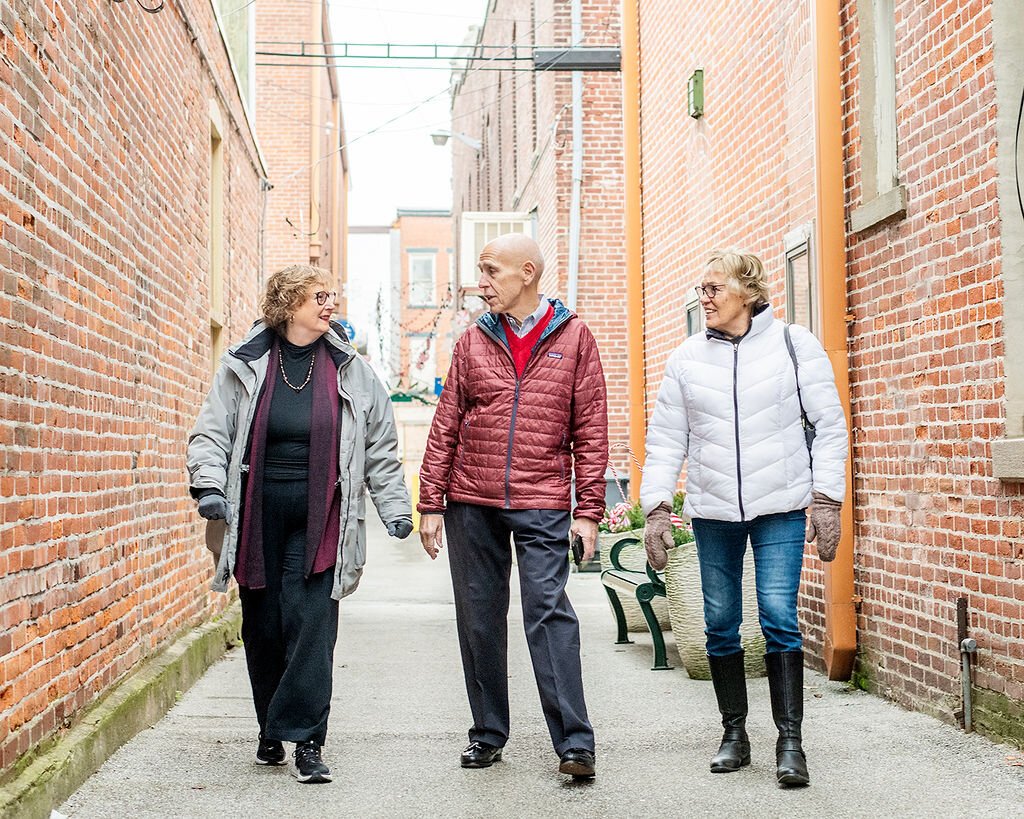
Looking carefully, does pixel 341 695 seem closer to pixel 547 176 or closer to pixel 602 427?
pixel 602 427

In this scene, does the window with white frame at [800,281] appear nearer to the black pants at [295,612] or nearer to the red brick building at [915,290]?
the red brick building at [915,290]

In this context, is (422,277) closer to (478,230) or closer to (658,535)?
(478,230)

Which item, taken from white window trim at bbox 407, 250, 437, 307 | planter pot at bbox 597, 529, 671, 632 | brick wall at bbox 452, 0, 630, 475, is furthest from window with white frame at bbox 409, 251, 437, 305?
planter pot at bbox 597, 529, 671, 632

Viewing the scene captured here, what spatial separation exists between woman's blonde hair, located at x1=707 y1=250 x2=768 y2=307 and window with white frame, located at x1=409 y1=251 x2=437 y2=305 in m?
54.9

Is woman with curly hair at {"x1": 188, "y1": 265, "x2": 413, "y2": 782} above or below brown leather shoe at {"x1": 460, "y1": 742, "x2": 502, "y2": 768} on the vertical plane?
above

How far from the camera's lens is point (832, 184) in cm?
684

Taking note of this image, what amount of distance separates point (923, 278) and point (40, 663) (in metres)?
3.95

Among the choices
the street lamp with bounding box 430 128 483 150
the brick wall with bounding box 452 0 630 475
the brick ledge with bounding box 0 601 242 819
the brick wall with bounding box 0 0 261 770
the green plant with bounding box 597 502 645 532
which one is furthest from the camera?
the street lamp with bounding box 430 128 483 150

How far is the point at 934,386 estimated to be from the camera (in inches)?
227

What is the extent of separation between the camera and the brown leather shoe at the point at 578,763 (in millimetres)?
4770

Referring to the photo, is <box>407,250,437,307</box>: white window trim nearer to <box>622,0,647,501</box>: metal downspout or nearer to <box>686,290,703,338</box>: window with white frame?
<box>622,0,647,501</box>: metal downspout

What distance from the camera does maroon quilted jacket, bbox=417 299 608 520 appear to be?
4.96 m

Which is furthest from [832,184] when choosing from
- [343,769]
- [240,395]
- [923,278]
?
[343,769]

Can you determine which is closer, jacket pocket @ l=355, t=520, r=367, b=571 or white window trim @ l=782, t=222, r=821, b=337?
jacket pocket @ l=355, t=520, r=367, b=571
